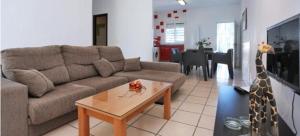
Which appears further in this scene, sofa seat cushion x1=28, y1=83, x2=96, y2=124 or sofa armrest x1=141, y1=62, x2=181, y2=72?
sofa armrest x1=141, y1=62, x2=181, y2=72

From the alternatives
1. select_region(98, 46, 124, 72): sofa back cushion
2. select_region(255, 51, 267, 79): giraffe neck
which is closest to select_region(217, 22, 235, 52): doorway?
select_region(98, 46, 124, 72): sofa back cushion

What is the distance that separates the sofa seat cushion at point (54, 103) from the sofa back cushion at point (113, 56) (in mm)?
1170

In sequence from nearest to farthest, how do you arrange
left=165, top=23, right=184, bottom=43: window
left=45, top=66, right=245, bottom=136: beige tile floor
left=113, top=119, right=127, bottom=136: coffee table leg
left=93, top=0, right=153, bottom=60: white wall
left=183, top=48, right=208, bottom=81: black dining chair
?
left=113, top=119, right=127, bottom=136: coffee table leg → left=45, top=66, right=245, bottom=136: beige tile floor → left=183, top=48, right=208, bottom=81: black dining chair → left=93, top=0, right=153, bottom=60: white wall → left=165, top=23, right=184, bottom=43: window

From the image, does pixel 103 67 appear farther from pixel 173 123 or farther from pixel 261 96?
pixel 261 96

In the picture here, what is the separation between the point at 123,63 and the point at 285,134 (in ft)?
8.70

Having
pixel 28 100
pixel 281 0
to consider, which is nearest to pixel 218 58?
pixel 281 0

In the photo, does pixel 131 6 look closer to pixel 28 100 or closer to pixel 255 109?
pixel 28 100

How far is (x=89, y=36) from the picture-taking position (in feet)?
13.6

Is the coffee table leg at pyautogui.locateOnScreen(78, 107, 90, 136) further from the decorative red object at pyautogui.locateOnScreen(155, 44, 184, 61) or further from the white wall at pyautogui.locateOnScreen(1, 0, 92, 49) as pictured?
the decorative red object at pyautogui.locateOnScreen(155, 44, 184, 61)

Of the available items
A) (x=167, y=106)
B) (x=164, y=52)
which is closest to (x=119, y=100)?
(x=167, y=106)

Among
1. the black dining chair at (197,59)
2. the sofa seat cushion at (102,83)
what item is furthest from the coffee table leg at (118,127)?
the black dining chair at (197,59)

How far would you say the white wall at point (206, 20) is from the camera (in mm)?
7297

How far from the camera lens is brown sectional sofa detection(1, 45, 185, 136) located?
149 centimetres

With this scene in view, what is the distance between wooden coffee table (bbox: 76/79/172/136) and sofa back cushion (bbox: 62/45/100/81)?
0.98 metres
